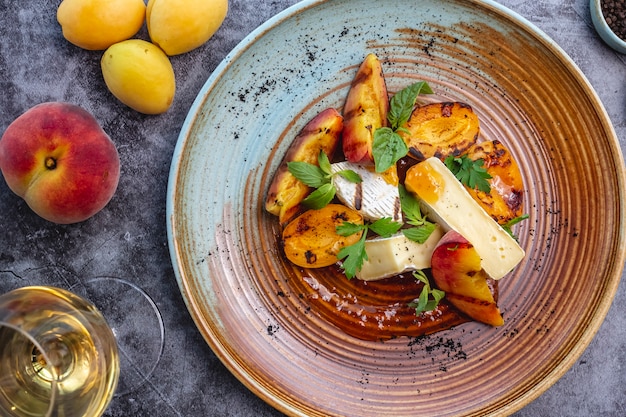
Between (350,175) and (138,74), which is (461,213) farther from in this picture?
(138,74)

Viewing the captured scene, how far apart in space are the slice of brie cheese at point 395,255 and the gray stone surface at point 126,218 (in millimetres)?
448

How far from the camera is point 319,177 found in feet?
4.75

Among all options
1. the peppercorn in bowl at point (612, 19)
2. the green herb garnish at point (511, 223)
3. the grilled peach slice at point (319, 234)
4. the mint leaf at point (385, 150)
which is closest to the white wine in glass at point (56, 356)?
the grilled peach slice at point (319, 234)

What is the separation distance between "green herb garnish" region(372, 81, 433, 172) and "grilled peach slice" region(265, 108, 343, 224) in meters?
0.11

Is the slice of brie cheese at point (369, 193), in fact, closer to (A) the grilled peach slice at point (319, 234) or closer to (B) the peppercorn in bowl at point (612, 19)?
(A) the grilled peach slice at point (319, 234)

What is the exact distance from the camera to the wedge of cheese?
58.1 inches

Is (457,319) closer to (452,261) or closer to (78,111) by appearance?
(452,261)

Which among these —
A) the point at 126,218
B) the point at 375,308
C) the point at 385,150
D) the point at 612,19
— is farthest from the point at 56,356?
the point at 612,19

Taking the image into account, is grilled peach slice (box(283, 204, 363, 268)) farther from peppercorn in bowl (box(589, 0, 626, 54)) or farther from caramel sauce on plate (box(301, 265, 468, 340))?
peppercorn in bowl (box(589, 0, 626, 54))

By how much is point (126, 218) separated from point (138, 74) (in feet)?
1.21

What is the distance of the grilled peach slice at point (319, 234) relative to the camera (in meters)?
1.48

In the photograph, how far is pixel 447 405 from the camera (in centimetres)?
154

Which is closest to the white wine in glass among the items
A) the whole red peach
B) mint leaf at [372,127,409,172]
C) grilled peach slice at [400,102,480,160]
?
the whole red peach

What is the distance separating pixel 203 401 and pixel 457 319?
0.69 meters
